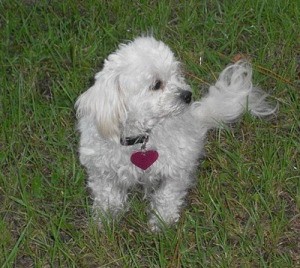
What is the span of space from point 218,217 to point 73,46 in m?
1.51

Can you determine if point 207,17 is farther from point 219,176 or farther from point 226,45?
point 219,176

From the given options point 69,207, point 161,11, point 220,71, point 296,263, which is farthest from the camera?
point 161,11

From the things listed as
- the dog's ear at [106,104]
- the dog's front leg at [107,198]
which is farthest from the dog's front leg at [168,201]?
the dog's ear at [106,104]

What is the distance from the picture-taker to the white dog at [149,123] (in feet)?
10.9

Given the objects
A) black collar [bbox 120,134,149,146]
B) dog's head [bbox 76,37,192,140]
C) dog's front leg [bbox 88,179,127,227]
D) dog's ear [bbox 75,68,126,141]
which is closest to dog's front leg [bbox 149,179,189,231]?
dog's front leg [bbox 88,179,127,227]

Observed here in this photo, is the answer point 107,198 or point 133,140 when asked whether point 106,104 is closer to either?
point 133,140

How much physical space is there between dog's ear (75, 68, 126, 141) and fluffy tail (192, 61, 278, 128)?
28.6 inches

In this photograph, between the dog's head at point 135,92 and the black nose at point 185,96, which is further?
the black nose at point 185,96

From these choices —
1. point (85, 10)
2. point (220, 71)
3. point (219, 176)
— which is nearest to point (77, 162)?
point (219, 176)

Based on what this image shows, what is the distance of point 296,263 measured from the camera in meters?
3.54

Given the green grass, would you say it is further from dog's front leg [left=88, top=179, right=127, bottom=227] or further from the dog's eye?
the dog's eye

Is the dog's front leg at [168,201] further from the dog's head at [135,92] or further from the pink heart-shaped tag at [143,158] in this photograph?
the dog's head at [135,92]

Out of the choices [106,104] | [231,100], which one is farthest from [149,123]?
[231,100]

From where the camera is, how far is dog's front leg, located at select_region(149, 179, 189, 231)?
146 inches
